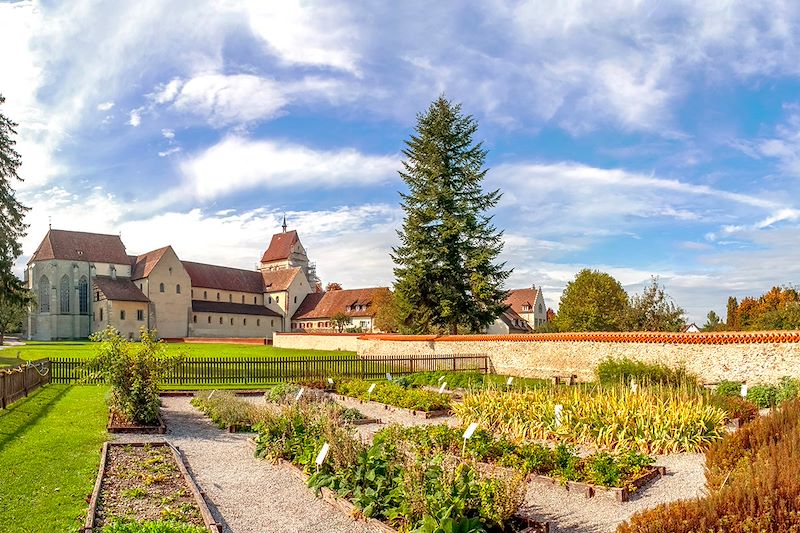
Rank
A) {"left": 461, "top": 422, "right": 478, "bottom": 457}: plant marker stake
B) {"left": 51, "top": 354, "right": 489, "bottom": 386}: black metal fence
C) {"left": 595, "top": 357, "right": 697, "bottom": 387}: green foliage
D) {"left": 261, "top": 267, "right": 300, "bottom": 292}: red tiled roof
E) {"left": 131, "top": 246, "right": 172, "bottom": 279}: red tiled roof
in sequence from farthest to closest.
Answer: {"left": 261, "top": 267, "right": 300, "bottom": 292}: red tiled roof, {"left": 131, "top": 246, "right": 172, "bottom": 279}: red tiled roof, {"left": 51, "top": 354, "right": 489, "bottom": 386}: black metal fence, {"left": 595, "top": 357, "right": 697, "bottom": 387}: green foliage, {"left": 461, "top": 422, "right": 478, "bottom": 457}: plant marker stake

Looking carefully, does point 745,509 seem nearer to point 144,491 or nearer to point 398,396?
point 144,491

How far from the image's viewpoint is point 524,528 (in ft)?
21.5

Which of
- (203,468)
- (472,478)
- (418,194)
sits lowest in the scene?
(203,468)

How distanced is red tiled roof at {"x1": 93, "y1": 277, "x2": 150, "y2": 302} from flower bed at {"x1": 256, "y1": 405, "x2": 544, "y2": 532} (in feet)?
214

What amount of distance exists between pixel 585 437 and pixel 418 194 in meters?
27.9

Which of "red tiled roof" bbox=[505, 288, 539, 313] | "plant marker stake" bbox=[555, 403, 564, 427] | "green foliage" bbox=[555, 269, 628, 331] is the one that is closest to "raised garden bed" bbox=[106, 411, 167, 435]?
"plant marker stake" bbox=[555, 403, 564, 427]

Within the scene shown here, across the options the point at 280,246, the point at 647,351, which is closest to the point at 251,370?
the point at 647,351

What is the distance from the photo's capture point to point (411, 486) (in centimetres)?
650

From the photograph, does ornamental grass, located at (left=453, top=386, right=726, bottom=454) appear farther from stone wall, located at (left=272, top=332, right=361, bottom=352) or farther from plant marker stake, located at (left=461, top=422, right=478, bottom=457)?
stone wall, located at (left=272, top=332, right=361, bottom=352)

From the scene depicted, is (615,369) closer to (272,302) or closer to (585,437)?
(585,437)

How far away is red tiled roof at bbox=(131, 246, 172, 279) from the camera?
235 ft

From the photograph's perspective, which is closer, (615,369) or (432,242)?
(615,369)

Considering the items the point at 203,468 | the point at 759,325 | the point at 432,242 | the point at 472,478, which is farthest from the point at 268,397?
the point at 759,325

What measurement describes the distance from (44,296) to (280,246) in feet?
115
